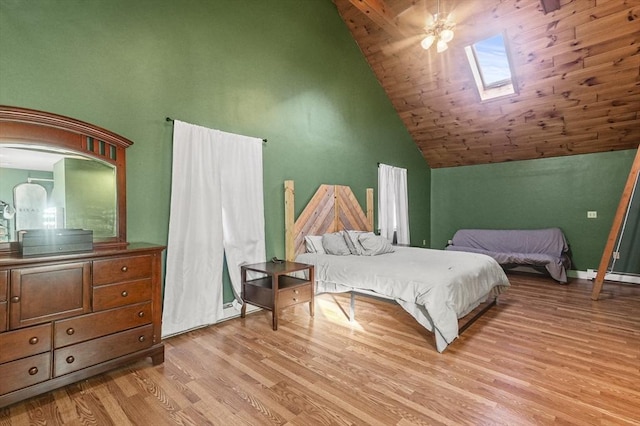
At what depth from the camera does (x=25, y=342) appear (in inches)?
71.1

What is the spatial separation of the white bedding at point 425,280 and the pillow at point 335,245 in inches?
5.9

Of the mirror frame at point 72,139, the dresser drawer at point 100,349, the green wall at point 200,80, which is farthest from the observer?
the green wall at point 200,80

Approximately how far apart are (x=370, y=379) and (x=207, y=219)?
210cm

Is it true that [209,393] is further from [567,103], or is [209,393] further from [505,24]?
[567,103]

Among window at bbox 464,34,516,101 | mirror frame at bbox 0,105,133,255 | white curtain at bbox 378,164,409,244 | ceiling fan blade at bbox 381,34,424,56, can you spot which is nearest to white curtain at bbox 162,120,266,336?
mirror frame at bbox 0,105,133,255

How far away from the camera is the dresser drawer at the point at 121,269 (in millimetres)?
2098

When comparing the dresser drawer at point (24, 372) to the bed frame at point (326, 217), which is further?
the bed frame at point (326, 217)

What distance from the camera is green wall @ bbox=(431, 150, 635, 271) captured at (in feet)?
17.3

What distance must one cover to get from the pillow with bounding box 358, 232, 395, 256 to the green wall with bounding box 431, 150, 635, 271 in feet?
11.4

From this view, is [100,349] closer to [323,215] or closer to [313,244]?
[313,244]

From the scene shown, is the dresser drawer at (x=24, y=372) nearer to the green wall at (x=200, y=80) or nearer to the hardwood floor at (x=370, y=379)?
the hardwood floor at (x=370, y=379)

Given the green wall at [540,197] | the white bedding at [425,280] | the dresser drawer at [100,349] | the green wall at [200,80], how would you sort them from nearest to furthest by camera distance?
the dresser drawer at [100,349], the green wall at [200,80], the white bedding at [425,280], the green wall at [540,197]

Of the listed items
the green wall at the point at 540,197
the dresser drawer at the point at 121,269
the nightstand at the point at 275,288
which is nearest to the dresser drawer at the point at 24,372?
the dresser drawer at the point at 121,269

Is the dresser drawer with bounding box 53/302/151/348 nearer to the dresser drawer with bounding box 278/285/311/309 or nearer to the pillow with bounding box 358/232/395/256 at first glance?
the dresser drawer with bounding box 278/285/311/309
